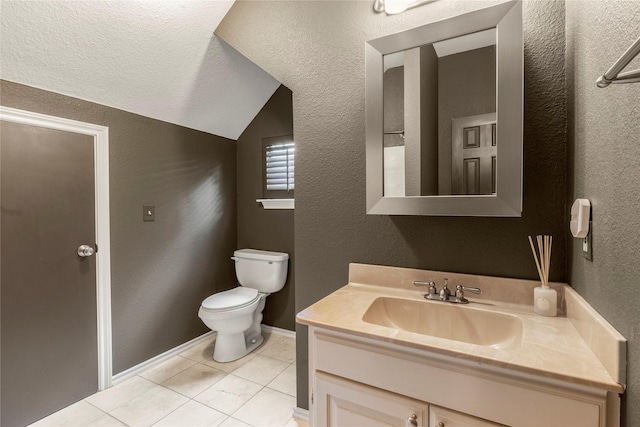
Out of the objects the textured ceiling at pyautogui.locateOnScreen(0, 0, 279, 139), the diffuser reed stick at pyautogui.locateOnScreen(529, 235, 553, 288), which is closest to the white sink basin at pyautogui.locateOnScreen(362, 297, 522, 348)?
the diffuser reed stick at pyautogui.locateOnScreen(529, 235, 553, 288)

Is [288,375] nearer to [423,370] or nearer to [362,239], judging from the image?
[362,239]

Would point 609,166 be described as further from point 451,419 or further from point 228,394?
point 228,394

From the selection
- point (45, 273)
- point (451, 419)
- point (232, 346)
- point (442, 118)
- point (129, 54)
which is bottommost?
point (232, 346)

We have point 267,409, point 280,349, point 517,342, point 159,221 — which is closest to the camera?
point 517,342

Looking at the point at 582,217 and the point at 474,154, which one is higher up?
the point at 474,154

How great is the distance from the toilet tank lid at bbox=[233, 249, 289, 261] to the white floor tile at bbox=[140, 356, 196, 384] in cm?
91

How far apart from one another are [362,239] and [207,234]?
5.51 feet

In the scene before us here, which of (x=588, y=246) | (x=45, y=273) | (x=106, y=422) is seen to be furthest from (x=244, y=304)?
(x=588, y=246)

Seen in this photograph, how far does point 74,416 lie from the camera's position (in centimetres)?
164

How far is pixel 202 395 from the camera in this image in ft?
5.95

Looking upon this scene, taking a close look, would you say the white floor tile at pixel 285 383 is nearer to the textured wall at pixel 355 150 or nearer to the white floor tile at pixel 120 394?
the textured wall at pixel 355 150

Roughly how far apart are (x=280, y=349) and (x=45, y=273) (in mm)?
1672

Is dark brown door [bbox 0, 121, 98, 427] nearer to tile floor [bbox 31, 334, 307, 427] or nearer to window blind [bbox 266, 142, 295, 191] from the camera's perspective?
tile floor [bbox 31, 334, 307, 427]

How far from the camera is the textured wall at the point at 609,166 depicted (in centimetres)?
60
